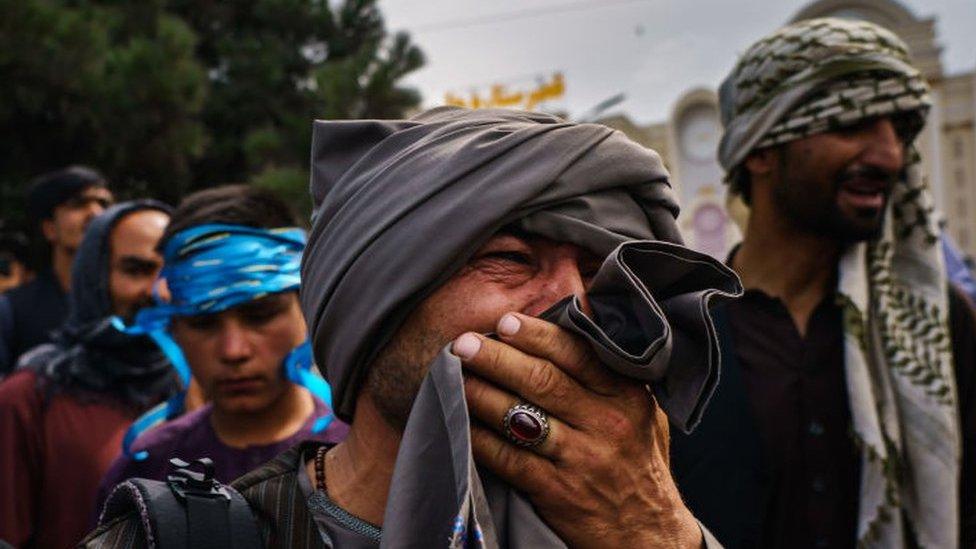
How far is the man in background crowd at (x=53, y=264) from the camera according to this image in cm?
502

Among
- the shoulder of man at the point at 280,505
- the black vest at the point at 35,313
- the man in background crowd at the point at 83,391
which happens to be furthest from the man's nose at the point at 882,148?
the black vest at the point at 35,313

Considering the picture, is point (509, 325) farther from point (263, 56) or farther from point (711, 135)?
point (711, 135)

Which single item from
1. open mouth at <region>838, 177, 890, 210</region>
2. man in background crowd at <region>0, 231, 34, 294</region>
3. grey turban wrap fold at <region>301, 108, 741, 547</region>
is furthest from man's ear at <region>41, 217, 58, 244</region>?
open mouth at <region>838, 177, 890, 210</region>

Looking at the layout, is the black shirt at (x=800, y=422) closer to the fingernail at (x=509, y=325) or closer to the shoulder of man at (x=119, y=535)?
the fingernail at (x=509, y=325)

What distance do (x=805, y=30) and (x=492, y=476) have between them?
220 cm

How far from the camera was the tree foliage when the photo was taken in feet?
34.5

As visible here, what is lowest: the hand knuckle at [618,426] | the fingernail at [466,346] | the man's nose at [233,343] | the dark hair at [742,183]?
the man's nose at [233,343]

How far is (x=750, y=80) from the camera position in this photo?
3.25 metres

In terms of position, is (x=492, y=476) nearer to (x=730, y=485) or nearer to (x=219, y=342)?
(x=730, y=485)

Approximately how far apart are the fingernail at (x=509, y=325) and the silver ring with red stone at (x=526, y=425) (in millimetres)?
117

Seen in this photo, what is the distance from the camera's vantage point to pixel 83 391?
3623 millimetres

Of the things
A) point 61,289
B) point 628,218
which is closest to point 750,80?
point 628,218

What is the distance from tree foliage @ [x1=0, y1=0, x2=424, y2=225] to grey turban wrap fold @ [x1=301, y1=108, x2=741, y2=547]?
367 inches

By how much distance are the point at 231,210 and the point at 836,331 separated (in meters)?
1.90
